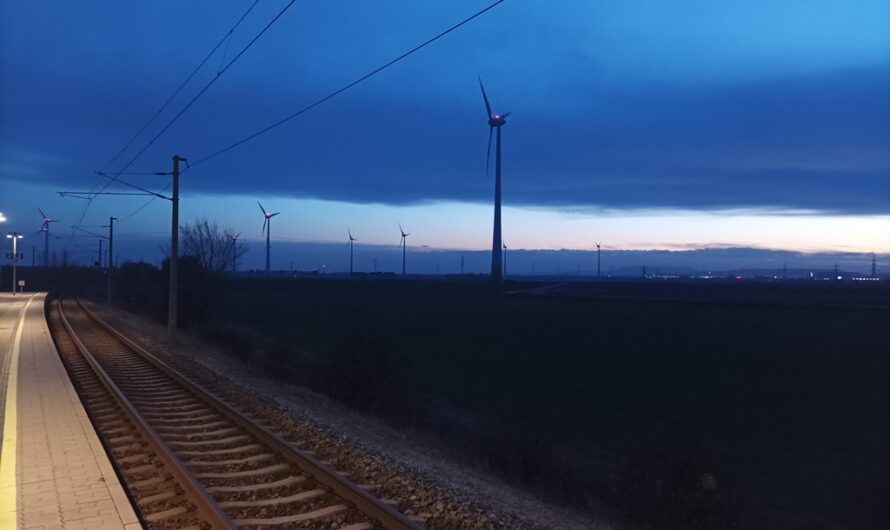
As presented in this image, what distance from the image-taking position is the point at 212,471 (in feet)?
40.4

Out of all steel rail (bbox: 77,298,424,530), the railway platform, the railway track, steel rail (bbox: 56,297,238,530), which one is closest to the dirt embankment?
steel rail (bbox: 77,298,424,530)

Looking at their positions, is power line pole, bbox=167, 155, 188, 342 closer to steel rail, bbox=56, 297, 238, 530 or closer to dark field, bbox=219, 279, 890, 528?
dark field, bbox=219, 279, 890, 528

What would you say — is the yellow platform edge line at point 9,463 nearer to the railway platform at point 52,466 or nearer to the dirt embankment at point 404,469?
the railway platform at point 52,466

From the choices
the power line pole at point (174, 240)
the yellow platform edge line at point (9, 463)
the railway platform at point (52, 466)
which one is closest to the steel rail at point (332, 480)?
the railway platform at point (52, 466)

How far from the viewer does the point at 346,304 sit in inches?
3903

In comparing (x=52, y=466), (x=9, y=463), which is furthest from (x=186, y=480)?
(x=9, y=463)

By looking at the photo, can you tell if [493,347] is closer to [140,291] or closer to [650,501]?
[650,501]

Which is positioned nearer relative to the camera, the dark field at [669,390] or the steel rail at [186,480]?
the steel rail at [186,480]

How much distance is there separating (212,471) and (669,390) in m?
27.4

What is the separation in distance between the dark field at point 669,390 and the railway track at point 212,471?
6800mm

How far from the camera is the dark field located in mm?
20000

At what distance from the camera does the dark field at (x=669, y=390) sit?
787 inches

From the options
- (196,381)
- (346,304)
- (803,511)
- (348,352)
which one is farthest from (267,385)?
(346,304)

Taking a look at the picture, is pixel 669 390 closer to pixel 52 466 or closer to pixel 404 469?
pixel 404 469
